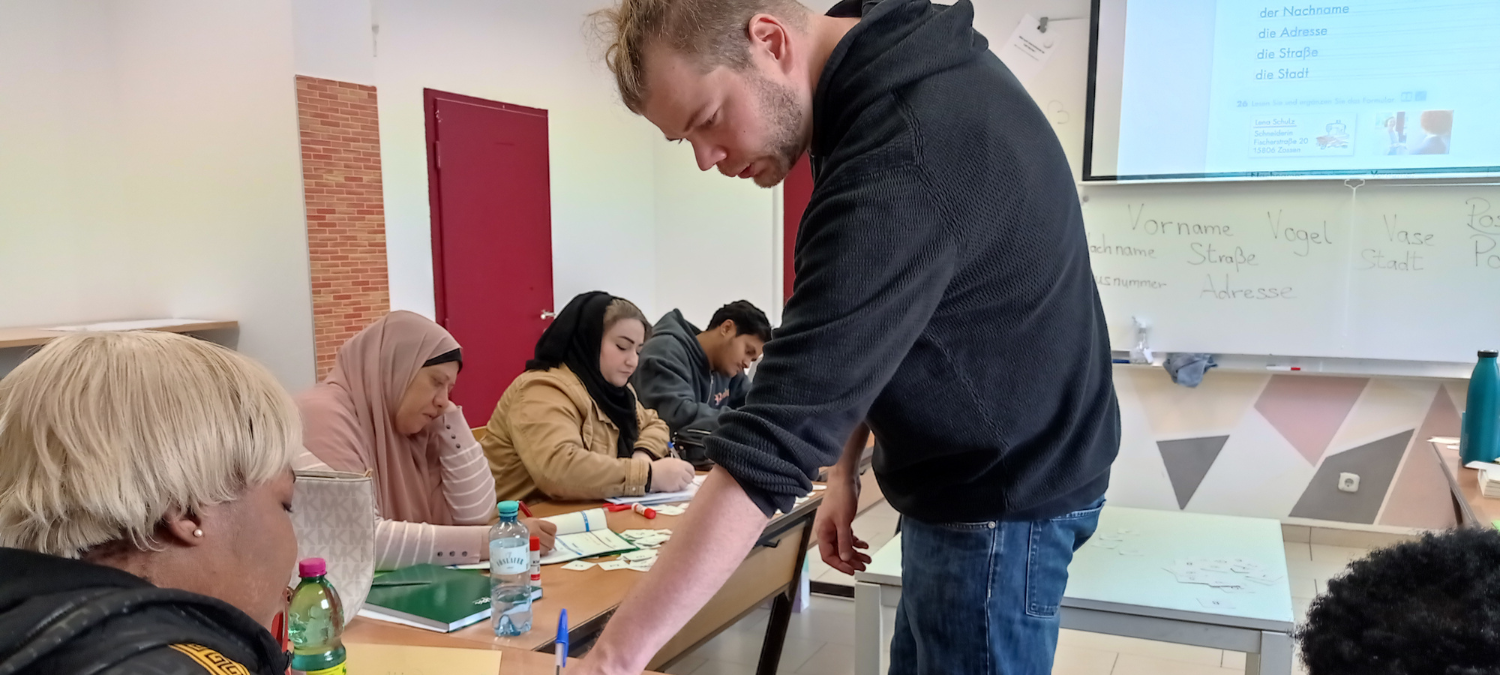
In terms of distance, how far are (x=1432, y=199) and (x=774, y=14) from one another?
3740mm

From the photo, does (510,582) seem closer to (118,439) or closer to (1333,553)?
(118,439)

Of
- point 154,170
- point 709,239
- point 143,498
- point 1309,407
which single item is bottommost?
point 1309,407

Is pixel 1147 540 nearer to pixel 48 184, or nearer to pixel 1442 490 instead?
pixel 1442 490

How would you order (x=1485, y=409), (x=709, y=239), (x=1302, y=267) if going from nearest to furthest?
(x=1485, y=409), (x=1302, y=267), (x=709, y=239)

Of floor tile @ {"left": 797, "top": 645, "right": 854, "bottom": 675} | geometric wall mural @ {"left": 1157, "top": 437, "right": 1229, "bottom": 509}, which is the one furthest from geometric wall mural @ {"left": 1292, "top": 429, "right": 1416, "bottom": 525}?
floor tile @ {"left": 797, "top": 645, "right": 854, "bottom": 675}

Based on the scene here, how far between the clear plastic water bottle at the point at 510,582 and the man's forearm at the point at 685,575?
0.56 m

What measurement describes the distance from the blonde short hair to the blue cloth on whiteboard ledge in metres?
3.95

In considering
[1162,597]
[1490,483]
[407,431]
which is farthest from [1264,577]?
→ [407,431]

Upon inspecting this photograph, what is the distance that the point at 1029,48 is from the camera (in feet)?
13.9

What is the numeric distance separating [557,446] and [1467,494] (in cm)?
210

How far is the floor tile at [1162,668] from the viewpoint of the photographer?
288 cm

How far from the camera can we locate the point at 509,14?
208 inches

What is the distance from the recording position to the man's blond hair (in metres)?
1.01

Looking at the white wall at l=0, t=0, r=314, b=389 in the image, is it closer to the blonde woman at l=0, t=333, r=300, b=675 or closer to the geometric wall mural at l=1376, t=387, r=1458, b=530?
the blonde woman at l=0, t=333, r=300, b=675
